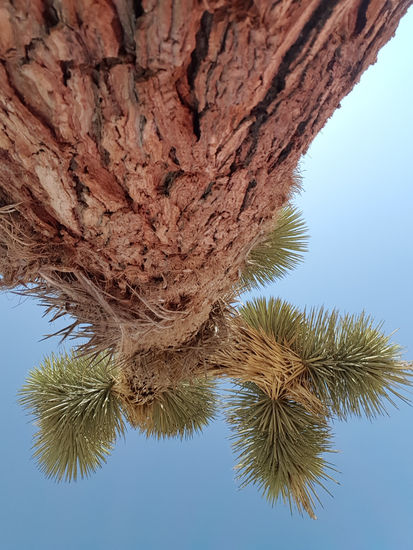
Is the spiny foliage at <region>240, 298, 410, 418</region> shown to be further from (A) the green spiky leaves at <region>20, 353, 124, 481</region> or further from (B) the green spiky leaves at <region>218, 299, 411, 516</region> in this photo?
(A) the green spiky leaves at <region>20, 353, 124, 481</region>

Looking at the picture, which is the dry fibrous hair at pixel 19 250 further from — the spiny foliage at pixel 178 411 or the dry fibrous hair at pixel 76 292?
the spiny foliage at pixel 178 411

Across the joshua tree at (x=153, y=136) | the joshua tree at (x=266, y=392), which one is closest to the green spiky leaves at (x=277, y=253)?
the joshua tree at (x=266, y=392)

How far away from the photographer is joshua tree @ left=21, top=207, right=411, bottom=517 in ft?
10.7

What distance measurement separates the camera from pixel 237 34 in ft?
2.77

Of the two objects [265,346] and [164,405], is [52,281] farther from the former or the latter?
[164,405]

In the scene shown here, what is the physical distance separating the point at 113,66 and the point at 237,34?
0.91 ft

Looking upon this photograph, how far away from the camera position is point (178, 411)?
382 cm

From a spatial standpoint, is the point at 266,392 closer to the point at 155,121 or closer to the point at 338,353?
the point at 338,353

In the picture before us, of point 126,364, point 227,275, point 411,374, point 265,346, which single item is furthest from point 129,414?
point 411,374

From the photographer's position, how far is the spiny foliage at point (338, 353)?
3.27 m

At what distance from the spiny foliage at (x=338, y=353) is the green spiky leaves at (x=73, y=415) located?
1.49m

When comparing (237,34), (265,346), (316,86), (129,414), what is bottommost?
(129,414)

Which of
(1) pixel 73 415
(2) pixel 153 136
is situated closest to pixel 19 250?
(2) pixel 153 136

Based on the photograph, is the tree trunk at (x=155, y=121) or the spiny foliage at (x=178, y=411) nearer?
the tree trunk at (x=155, y=121)
